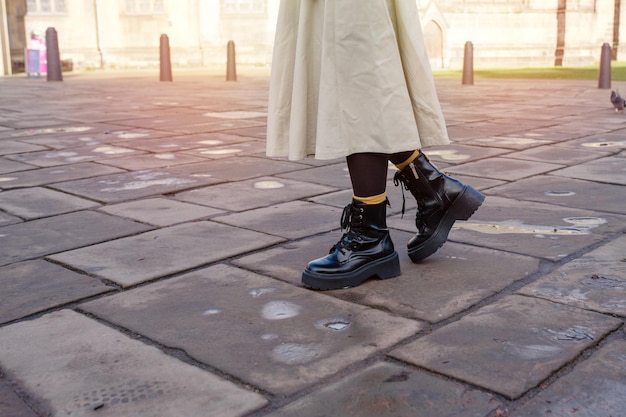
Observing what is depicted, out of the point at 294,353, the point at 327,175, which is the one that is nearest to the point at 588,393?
the point at 294,353

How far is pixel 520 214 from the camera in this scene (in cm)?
324

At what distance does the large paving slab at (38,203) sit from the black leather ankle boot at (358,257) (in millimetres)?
1639

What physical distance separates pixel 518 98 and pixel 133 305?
329 inches

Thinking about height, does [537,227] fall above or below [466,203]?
below

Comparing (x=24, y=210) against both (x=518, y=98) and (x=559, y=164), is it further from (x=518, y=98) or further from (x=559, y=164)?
(x=518, y=98)

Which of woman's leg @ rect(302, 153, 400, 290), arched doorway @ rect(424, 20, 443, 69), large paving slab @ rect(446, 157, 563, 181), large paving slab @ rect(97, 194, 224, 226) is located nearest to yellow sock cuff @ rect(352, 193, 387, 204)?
woman's leg @ rect(302, 153, 400, 290)

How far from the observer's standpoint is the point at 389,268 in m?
2.39

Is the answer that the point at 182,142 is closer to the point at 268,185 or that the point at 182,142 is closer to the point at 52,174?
the point at 52,174

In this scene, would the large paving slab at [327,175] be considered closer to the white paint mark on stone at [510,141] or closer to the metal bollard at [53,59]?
the white paint mark on stone at [510,141]

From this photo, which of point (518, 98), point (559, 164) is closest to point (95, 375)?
point (559, 164)

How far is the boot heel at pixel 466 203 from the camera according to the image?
2.52m

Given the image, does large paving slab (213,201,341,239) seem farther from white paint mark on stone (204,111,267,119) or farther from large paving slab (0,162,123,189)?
white paint mark on stone (204,111,267,119)

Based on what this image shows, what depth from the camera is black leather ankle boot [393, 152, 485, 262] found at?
2.49 m

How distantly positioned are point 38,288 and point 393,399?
1.32 m
